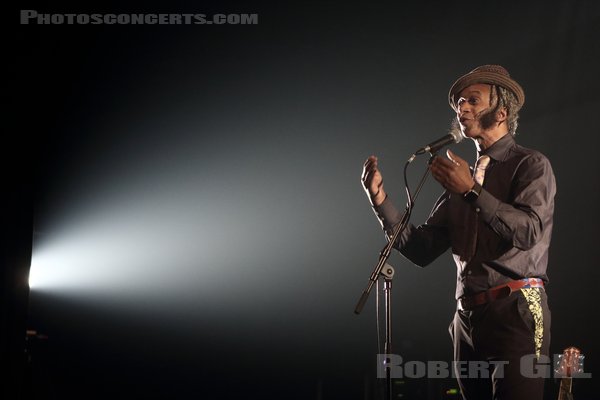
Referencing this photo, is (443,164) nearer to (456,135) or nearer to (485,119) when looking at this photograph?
(456,135)

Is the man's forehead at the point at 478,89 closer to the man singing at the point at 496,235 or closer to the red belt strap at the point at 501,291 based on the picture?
the man singing at the point at 496,235

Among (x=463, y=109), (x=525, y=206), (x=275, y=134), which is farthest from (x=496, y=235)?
(x=275, y=134)

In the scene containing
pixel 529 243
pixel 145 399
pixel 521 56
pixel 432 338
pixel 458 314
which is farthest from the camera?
pixel 432 338

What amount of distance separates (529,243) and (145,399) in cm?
332

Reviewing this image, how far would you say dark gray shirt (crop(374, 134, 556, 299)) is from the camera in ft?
6.34

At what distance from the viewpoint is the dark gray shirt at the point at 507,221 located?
193cm

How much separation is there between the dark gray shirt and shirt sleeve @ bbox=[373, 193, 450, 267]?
80 mm

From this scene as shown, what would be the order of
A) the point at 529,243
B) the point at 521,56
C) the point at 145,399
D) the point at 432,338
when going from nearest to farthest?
the point at 529,243 → the point at 521,56 → the point at 145,399 → the point at 432,338

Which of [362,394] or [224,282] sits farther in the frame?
[362,394]

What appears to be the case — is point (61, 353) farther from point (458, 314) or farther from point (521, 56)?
point (521, 56)

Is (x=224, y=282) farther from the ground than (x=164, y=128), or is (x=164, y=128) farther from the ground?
(x=164, y=128)

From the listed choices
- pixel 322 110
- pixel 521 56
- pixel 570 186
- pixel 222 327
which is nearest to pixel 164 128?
pixel 322 110

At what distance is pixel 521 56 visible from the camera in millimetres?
4031

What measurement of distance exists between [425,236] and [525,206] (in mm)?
454
